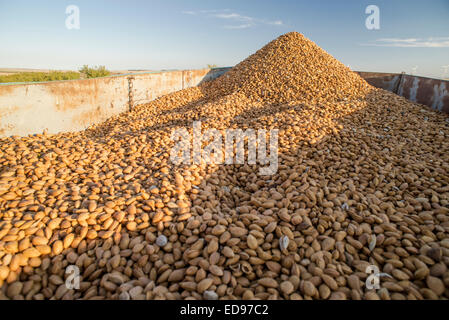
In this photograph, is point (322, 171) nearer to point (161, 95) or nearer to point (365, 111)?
point (365, 111)

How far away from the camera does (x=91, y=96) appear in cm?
461

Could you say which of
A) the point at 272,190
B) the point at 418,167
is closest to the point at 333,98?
the point at 418,167

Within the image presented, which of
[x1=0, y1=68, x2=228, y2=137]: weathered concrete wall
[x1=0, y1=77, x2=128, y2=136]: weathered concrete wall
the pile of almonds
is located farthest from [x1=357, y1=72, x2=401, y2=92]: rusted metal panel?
[x1=0, y1=77, x2=128, y2=136]: weathered concrete wall

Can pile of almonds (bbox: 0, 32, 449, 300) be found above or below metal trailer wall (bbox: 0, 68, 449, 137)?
below

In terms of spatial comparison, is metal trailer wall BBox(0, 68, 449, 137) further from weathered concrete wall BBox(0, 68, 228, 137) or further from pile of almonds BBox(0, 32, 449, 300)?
pile of almonds BBox(0, 32, 449, 300)

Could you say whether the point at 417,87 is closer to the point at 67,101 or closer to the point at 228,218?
the point at 228,218

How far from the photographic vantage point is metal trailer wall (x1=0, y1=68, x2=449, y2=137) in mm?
3494

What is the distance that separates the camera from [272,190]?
2.38m

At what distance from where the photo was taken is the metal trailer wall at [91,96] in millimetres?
3494

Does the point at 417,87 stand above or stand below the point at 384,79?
below

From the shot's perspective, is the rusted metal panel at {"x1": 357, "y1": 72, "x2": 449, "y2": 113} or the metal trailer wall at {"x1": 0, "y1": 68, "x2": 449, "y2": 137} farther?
the rusted metal panel at {"x1": 357, "y1": 72, "x2": 449, "y2": 113}

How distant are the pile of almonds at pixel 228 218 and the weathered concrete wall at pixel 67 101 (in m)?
0.41

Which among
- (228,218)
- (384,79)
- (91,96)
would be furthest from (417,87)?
(91,96)

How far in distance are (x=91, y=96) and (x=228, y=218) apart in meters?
4.13
